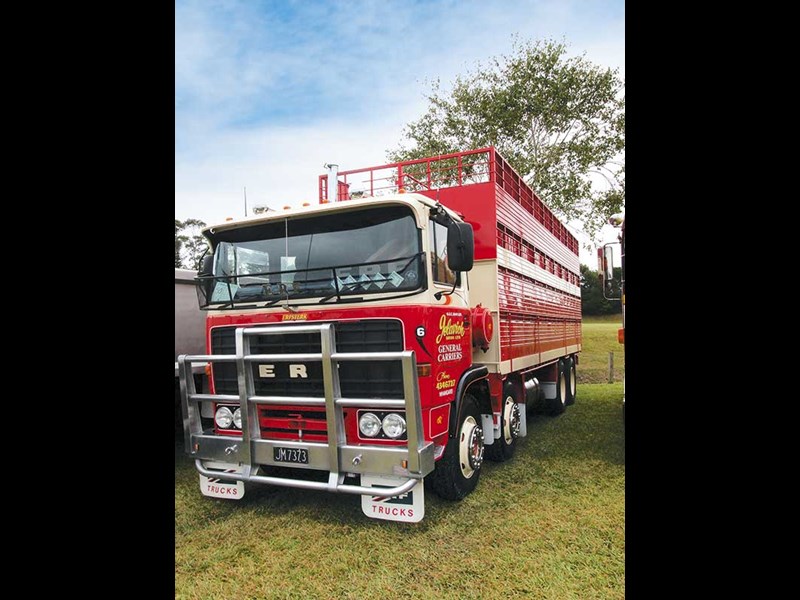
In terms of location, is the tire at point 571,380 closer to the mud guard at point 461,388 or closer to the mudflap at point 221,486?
the mud guard at point 461,388

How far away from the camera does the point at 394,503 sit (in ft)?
11.1

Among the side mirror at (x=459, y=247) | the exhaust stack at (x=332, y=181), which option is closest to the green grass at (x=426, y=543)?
the side mirror at (x=459, y=247)

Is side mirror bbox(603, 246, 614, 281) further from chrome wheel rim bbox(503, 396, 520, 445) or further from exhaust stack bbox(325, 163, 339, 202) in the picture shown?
exhaust stack bbox(325, 163, 339, 202)

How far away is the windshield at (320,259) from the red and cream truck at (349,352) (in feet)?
0.03

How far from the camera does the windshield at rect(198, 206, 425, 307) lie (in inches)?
141

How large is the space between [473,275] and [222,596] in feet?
10.9

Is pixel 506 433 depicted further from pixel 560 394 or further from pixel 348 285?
pixel 560 394

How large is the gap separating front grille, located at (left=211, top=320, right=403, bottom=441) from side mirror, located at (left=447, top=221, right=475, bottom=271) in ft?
2.38

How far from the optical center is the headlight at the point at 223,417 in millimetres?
3935

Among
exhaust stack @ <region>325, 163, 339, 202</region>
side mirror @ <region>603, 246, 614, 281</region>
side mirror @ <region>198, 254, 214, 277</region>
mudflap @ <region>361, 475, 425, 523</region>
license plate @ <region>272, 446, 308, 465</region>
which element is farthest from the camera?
side mirror @ <region>603, 246, 614, 281</region>

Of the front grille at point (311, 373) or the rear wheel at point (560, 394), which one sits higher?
the front grille at point (311, 373)

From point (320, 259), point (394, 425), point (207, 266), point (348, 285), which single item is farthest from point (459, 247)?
point (207, 266)

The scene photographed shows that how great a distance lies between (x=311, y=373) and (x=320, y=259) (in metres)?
0.91

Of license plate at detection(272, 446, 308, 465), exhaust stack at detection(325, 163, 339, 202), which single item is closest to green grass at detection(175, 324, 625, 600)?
license plate at detection(272, 446, 308, 465)
